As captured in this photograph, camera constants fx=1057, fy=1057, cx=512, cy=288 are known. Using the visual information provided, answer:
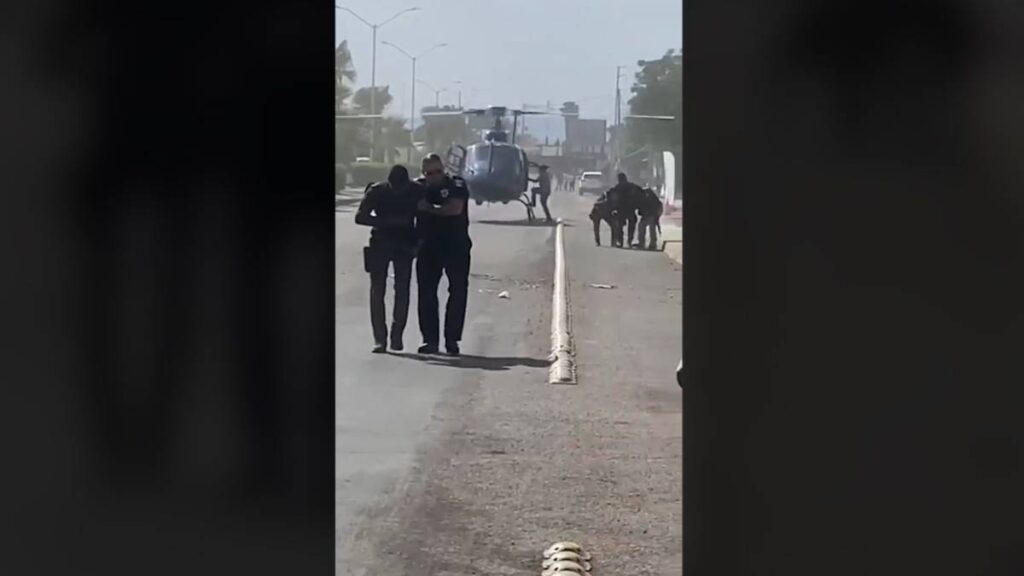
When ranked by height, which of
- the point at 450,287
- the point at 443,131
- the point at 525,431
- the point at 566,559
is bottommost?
the point at 566,559

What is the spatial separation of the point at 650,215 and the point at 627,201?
55 millimetres

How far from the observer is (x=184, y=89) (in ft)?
4.50

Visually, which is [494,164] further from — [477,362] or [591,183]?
[477,362]

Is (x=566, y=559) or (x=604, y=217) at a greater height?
(x=604, y=217)

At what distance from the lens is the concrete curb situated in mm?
1706

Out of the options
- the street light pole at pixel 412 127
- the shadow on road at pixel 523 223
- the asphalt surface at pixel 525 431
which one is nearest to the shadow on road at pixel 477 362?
the asphalt surface at pixel 525 431

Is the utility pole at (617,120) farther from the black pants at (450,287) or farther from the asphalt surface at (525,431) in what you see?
the black pants at (450,287)

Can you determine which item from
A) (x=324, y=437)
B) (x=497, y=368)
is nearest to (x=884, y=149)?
(x=497, y=368)

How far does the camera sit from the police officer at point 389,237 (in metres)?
1.64

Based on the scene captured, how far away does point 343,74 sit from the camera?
1.62m

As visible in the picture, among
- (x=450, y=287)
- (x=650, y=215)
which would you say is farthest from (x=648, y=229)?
(x=450, y=287)

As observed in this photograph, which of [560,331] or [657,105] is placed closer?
[657,105]

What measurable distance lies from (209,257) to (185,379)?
6.5 inches

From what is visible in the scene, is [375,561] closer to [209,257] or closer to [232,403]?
[232,403]
